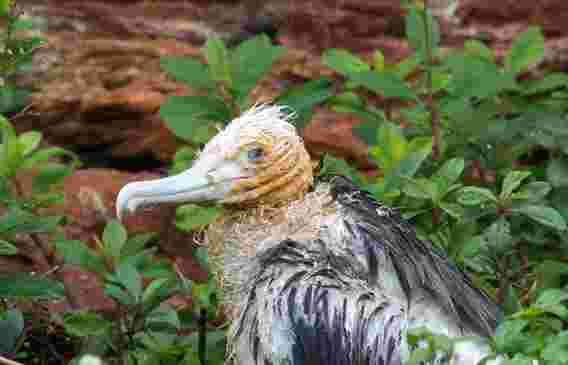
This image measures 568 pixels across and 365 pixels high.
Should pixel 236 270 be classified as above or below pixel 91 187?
above

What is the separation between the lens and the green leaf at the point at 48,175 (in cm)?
407

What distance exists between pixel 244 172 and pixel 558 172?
167 cm

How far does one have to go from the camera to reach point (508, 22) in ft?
23.6

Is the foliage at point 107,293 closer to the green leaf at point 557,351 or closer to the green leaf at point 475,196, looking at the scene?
the green leaf at point 475,196

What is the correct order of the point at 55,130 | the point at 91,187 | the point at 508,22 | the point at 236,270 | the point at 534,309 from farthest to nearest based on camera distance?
the point at 508,22 < the point at 55,130 < the point at 91,187 < the point at 236,270 < the point at 534,309

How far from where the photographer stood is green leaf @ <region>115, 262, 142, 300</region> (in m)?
3.75

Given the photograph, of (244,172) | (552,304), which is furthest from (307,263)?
(552,304)

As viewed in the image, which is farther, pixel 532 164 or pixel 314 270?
Result: pixel 532 164

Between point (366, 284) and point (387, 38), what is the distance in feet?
13.8

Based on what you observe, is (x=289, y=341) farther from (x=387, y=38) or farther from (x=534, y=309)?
(x=387, y=38)

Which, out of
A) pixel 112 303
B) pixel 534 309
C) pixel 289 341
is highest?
pixel 534 309

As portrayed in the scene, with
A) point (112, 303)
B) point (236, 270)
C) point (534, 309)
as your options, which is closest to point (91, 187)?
point (112, 303)

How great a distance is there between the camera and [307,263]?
10.8 feet

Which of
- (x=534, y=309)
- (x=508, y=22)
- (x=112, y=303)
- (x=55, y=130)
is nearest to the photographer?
(x=534, y=309)
